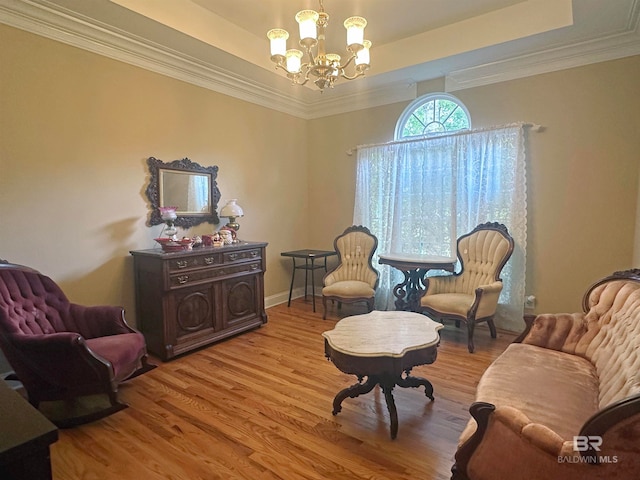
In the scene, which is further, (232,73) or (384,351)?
(232,73)

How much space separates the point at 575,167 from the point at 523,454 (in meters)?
3.26

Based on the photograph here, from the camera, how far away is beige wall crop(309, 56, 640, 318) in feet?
10.8

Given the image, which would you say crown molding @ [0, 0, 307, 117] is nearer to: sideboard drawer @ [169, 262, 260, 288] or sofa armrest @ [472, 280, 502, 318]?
sideboard drawer @ [169, 262, 260, 288]

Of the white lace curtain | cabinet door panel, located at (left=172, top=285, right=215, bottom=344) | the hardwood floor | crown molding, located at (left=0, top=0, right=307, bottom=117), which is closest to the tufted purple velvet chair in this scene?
the hardwood floor

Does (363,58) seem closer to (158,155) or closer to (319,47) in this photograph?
(319,47)

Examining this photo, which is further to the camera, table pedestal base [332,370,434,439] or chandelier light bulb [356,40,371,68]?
chandelier light bulb [356,40,371,68]

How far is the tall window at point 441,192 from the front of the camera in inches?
148

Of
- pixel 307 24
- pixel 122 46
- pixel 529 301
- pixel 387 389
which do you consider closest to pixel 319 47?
pixel 307 24

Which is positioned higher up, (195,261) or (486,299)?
(195,261)

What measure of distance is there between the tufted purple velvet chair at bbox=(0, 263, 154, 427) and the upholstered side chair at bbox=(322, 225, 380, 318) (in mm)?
2236

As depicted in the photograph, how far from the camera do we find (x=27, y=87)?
8.85 feet

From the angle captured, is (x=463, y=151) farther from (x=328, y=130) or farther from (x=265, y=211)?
(x=265, y=211)

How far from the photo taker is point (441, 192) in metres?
4.19

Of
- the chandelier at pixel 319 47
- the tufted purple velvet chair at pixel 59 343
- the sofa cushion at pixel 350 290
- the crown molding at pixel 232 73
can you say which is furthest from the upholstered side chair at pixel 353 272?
the chandelier at pixel 319 47
